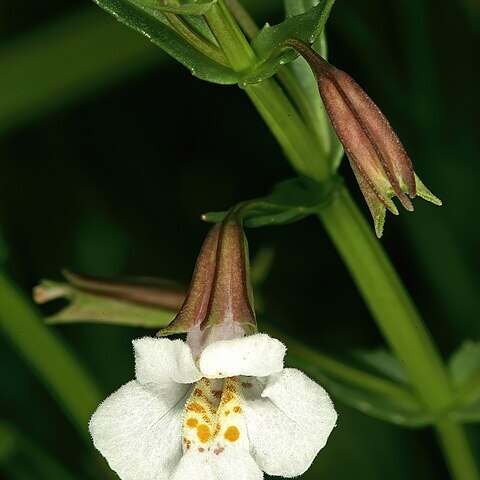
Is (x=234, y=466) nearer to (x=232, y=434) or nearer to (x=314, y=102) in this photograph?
(x=232, y=434)

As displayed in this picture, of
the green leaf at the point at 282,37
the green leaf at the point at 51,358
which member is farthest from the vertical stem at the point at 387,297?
the green leaf at the point at 51,358

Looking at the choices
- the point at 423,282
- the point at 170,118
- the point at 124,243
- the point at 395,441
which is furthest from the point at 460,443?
the point at 170,118

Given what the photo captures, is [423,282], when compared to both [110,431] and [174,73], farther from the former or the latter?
[110,431]

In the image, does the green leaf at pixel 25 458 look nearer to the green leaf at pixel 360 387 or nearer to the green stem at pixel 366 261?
the green leaf at pixel 360 387

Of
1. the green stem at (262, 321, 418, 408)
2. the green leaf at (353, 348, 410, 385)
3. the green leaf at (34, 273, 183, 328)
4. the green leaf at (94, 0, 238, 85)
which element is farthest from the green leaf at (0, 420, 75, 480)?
the green leaf at (94, 0, 238, 85)

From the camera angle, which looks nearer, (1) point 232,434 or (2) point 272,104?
(1) point 232,434

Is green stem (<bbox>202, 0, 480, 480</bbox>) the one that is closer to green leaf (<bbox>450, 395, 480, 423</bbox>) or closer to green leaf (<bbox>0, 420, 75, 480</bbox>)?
green leaf (<bbox>450, 395, 480, 423</bbox>)

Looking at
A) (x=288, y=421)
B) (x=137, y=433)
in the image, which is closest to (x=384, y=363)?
(x=288, y=421)
